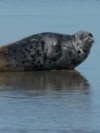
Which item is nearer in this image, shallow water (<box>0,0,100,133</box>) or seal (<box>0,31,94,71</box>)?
shallow water (<box>0,0,100,133</box>)

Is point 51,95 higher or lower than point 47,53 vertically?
lower

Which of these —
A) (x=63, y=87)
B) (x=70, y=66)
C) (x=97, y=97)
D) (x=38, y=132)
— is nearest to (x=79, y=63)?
(x=70, y=66)

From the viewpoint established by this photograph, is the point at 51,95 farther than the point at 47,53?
No

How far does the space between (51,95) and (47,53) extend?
294cm

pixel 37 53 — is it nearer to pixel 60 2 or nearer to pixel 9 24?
pixel 9 24

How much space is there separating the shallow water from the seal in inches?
9.7

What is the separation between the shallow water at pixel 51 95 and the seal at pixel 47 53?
0.25 meters

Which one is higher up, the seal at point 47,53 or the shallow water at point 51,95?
the seal at point 47,53

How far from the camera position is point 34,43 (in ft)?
48.6

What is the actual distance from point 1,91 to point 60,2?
58.0 feet

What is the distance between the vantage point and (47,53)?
48.0ft

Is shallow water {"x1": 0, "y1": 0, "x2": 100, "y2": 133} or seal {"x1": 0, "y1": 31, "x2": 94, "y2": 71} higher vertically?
seal {"x1": 0, "y1": 31, "x2": 94, "y2": 71}

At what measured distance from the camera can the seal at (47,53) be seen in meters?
14.5

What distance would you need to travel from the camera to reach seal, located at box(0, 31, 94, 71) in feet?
47.6
